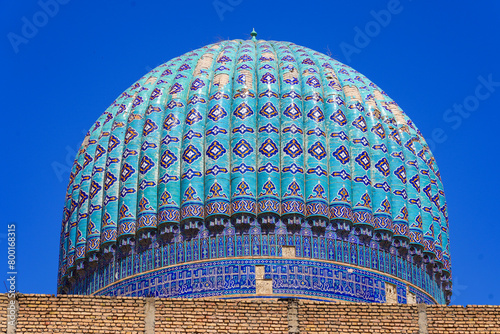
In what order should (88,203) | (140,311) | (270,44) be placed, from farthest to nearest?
(270,44)
(88,203)
(140,311)

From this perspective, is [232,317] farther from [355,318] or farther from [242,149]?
[242,149]

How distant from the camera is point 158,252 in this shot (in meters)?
20.7

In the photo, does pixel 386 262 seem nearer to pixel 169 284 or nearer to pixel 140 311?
pixel 169 284

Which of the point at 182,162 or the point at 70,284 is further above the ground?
the point at 182,162

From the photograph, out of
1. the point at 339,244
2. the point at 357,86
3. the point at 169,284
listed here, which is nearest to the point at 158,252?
the point at 169,284

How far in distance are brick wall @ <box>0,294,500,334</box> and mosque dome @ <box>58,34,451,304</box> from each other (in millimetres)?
3703

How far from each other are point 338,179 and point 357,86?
86.8 inches

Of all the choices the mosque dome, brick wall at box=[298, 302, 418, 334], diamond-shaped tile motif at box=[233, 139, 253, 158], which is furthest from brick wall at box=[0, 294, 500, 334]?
diamond-shaped tile motif at box=[233, 139, 253, 158]

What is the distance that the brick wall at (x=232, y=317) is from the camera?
16016mm

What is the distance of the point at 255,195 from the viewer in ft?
67.8

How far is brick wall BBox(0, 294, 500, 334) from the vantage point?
1602cm

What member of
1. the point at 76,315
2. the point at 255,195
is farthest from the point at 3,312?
the point at 255,195

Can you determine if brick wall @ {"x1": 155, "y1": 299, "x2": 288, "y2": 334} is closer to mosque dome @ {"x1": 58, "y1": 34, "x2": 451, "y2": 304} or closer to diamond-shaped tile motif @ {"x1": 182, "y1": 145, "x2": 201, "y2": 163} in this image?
mosque dome @ {"x1": 58, "y1": 34, "x2": 451, "y2": 304}

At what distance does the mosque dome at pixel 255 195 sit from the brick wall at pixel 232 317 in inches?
146
